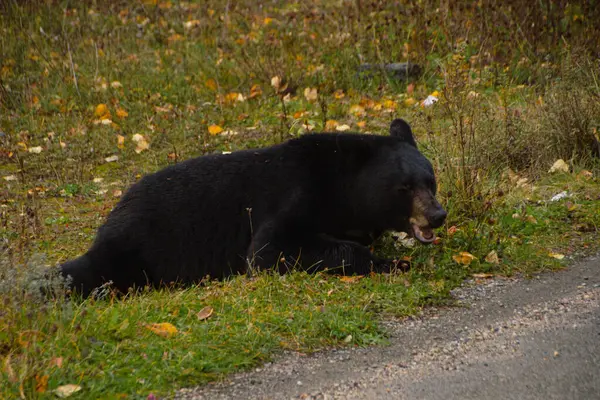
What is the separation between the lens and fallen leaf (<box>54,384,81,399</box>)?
3.33m

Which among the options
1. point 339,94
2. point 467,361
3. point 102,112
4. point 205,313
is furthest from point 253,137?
point 467,361

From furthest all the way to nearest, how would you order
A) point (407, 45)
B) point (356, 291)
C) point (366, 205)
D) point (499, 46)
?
Result: point (407, 45) → point (499, 46) → point (366, 205) → point (356, 291)

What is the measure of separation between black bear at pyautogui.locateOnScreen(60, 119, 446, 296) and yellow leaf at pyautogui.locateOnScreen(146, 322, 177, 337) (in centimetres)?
110

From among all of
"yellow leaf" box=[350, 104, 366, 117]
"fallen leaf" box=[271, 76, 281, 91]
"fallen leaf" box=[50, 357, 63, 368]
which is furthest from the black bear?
"fallen leaf" box=[271, 76, 281, 91]

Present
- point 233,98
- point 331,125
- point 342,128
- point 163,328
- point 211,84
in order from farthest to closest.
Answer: point 211,84
point 233,98
point 342,128
point 331,125
point 163,328

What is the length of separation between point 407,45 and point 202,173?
19.2 ft

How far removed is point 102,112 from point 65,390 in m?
6.82

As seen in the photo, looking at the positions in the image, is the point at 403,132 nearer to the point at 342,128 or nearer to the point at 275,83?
the point at 342,128

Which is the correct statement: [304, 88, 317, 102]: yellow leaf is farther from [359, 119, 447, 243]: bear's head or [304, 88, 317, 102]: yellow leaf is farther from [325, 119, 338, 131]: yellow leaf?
[359, 119, 447, 243]: bear's head

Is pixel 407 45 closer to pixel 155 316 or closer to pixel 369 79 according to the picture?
pixel 369 79

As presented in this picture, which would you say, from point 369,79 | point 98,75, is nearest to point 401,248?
point 369,79

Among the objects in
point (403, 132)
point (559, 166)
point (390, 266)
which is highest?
point (403, 132)

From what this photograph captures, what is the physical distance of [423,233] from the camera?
522cm

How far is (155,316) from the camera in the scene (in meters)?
4.30
